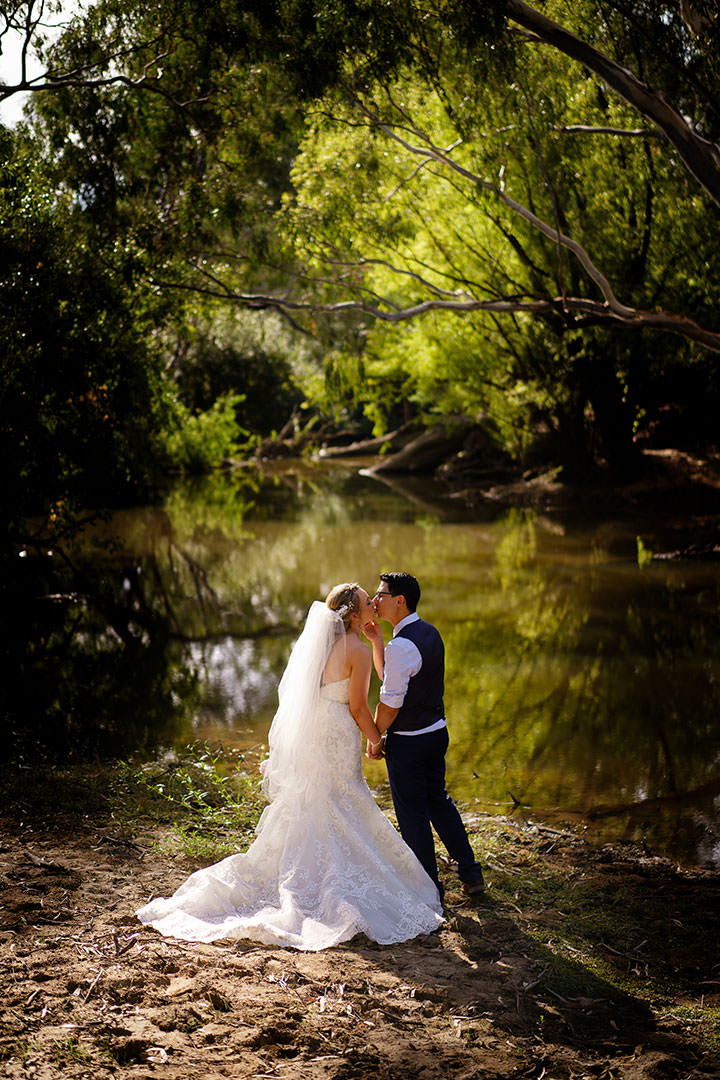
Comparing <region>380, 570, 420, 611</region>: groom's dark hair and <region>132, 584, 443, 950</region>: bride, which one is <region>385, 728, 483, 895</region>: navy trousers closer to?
<region>132, 584, 443, 950</region>: bride

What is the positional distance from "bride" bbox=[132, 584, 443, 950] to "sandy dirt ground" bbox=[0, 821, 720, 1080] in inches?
5.2

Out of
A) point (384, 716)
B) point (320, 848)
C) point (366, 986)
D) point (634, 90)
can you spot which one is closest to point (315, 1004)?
point (366, 986)

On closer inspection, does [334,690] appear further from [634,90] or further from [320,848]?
[634,90]

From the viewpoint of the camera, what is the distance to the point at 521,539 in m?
21.9

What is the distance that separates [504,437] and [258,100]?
736 inches

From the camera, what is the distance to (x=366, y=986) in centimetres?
448

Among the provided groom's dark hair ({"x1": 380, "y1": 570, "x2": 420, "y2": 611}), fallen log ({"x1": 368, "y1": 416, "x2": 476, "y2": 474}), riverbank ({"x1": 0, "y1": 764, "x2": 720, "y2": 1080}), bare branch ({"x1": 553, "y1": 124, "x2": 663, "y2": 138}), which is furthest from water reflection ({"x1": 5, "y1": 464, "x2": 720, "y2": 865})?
fallen log ({"x1": 368, "y1": 416, "x2": 476, "y2": 474})

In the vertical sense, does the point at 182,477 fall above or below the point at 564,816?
above

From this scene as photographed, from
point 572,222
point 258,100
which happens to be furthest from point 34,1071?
point 572,222

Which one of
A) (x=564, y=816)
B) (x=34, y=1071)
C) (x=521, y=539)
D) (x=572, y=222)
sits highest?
(x=572, y=222)

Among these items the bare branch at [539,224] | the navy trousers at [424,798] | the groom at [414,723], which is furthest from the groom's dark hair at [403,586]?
the bare branch at [539,224]

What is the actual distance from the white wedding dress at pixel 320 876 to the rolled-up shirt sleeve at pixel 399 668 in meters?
0.34

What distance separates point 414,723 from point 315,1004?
5.68 ft

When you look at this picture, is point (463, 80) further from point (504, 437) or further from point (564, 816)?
point (504, 437)
